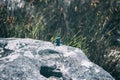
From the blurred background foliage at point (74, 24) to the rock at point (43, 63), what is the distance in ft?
3.44

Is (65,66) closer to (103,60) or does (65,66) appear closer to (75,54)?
(75,54)

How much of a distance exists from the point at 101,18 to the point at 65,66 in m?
2.53

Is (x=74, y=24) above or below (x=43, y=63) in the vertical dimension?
below

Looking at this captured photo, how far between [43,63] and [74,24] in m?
2.50

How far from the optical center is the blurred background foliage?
4973 mm

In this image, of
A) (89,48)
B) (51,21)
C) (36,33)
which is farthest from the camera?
(51,21)

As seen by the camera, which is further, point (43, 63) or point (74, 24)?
point (74, 24)

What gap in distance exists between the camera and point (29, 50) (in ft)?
12.1

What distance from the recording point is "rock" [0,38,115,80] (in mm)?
3369

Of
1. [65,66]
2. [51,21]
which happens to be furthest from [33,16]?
[65,66]

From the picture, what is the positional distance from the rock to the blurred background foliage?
1050 millimetres

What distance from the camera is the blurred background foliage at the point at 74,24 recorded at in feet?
16.3

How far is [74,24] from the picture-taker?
19.6ft

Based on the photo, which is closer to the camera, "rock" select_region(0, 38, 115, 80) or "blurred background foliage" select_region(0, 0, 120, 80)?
"rock" select_region(0, 38, 115, 80)
